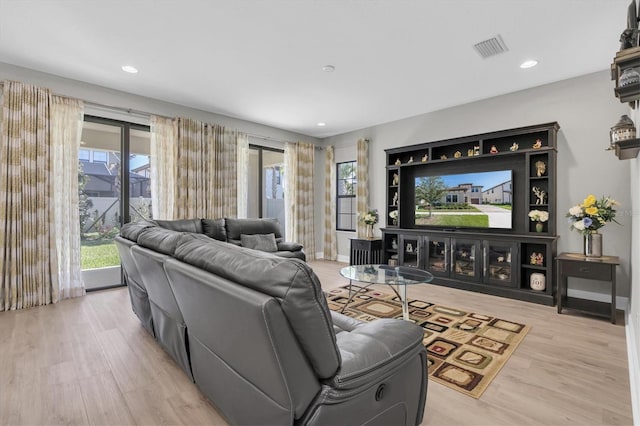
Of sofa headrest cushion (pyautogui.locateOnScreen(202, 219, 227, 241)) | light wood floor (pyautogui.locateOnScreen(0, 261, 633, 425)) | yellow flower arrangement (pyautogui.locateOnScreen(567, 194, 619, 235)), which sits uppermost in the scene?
yellow flower arrangement (pyautogui.locateOnScreen(567, 194, 619, 235))

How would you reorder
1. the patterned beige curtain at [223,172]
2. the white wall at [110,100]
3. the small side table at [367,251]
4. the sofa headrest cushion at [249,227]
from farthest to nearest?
the small side table at [367,251] → the patterned beige curtain at [223,172] → the sofa headrest cushion at [249,227] → the white wall at [110,100]

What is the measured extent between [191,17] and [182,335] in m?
2.51

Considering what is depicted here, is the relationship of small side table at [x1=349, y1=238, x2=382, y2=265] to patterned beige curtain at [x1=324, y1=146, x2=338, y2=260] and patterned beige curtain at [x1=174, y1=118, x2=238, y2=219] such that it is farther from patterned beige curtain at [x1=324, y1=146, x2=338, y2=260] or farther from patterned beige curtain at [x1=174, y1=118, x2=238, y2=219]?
patterned beige curtain at [x1=174, y1=118, x2=238, y2=219]

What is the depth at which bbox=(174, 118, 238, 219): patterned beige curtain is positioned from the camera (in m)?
4.60

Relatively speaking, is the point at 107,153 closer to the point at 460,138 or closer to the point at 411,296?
the point at 411,296

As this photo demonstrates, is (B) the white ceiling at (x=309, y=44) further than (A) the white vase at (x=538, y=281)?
No

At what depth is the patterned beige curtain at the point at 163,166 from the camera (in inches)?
173

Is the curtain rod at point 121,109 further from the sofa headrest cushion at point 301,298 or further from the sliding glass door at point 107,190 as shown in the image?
the sofa headrest cushion at point 301,298

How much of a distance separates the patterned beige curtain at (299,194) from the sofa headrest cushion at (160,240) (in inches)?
158

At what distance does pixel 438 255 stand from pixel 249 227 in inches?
116

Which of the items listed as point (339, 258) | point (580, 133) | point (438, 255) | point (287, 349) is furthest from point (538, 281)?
point (287, 349)

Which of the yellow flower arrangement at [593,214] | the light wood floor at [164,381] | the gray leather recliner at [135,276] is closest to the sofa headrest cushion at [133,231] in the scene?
the gray leather recliner at [135,276]

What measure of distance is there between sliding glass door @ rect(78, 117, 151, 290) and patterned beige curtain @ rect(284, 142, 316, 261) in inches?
103

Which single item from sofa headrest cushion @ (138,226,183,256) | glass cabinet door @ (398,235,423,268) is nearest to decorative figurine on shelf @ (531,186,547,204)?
glass cabinet door @ (398,235,423,268)
